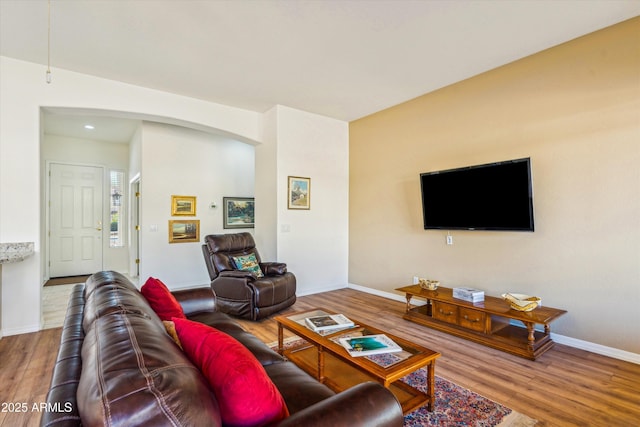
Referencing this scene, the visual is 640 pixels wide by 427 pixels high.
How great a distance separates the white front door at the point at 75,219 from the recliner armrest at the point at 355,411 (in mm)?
7250

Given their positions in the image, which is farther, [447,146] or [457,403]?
[447,146]

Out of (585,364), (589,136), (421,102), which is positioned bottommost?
(585,364)

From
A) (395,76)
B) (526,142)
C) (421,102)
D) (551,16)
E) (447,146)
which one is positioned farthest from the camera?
(421,102)

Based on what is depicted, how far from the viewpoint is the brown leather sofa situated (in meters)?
0.69

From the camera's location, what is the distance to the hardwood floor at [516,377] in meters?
1.94

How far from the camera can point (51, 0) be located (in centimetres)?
232

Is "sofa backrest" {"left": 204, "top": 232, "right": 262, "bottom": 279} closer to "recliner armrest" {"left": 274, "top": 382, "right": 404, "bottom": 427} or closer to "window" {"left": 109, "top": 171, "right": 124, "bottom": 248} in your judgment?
"recliner armrest" {"left": 274, "top": 382, "right": 404, "bottom": 427}

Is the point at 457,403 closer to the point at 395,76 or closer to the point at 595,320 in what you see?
the point at 595,320

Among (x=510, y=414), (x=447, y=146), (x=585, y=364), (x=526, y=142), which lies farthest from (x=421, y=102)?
(x=510, y=414)

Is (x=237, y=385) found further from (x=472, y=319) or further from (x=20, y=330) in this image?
(x=20, y=330)

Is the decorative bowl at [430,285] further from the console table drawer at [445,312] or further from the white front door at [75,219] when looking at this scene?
the white front door at [75,219]

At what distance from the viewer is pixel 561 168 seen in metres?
2.97

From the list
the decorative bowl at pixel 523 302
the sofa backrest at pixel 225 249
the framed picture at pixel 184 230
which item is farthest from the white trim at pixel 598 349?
the framed picture at pixel 184 230

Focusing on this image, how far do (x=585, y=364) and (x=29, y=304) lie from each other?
5.32 m
